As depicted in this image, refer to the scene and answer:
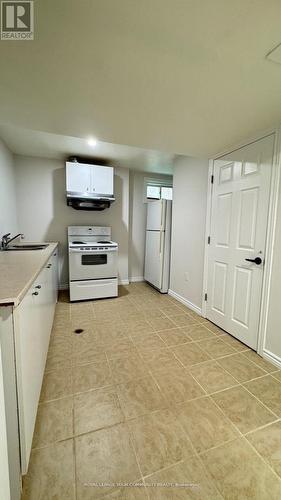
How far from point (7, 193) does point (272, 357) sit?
12.2ft

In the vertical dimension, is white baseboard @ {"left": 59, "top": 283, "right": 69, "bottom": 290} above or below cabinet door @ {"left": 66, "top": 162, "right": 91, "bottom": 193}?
below

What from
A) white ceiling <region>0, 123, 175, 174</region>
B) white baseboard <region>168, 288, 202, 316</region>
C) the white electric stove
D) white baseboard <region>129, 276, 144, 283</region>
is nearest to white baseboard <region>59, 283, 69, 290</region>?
the white electric stove

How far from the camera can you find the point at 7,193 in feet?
9.55

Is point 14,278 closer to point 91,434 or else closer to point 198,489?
point 91,434

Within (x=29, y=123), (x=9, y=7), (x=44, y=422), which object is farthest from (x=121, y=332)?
(x=9, y=7)

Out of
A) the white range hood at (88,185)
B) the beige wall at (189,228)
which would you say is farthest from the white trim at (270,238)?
the white range hood at (88,185)

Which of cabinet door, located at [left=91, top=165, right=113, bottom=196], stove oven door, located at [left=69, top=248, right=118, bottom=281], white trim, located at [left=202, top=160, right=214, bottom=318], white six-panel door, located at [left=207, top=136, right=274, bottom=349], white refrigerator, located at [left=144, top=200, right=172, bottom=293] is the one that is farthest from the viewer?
white refrigerator, located at [left=144, top=200, right=172, bottom=293]

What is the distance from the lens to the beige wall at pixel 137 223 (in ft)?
14.1

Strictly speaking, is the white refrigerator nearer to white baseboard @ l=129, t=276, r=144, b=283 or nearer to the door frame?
white baseboard @ l=129, t=276, r=144, b=283

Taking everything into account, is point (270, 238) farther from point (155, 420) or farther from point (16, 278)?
point (16, 278)

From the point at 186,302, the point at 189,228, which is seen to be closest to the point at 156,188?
the point at 189,228

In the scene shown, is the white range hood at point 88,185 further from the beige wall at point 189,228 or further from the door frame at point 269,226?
the door frame at point 269,226

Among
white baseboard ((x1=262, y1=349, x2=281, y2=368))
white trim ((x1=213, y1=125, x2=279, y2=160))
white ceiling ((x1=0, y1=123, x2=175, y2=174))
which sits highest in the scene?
white ceiling ((x1=0, y1=123, x2=175, y2=174))

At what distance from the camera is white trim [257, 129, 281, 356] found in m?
1.78
